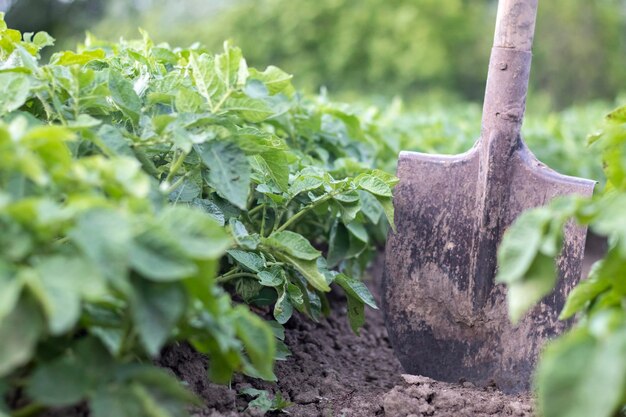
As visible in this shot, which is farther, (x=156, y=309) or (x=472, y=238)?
(x=472, y=238)

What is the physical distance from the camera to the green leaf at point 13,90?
1617mm

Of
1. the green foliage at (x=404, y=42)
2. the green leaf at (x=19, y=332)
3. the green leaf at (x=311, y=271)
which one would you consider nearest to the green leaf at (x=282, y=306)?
the green leaf at (x=311, y=271)

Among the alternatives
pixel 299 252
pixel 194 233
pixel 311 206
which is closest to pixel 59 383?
pixel 194 233

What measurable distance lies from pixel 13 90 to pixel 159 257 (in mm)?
679

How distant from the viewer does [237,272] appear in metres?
2.14

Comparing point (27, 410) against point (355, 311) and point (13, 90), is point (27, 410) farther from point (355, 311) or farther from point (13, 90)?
point (355, 311)

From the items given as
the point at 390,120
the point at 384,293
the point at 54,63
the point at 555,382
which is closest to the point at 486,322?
the point at 384,293

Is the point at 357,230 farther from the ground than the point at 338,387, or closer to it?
farther from the ground

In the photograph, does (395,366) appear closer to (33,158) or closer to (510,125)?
(510,125)

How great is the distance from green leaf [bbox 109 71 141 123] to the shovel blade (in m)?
0.98

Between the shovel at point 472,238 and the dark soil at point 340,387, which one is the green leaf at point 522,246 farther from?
the shovel at point 472,238

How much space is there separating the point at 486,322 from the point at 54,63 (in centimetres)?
145

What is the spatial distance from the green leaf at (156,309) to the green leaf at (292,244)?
645mm

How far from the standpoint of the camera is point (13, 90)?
164cm
